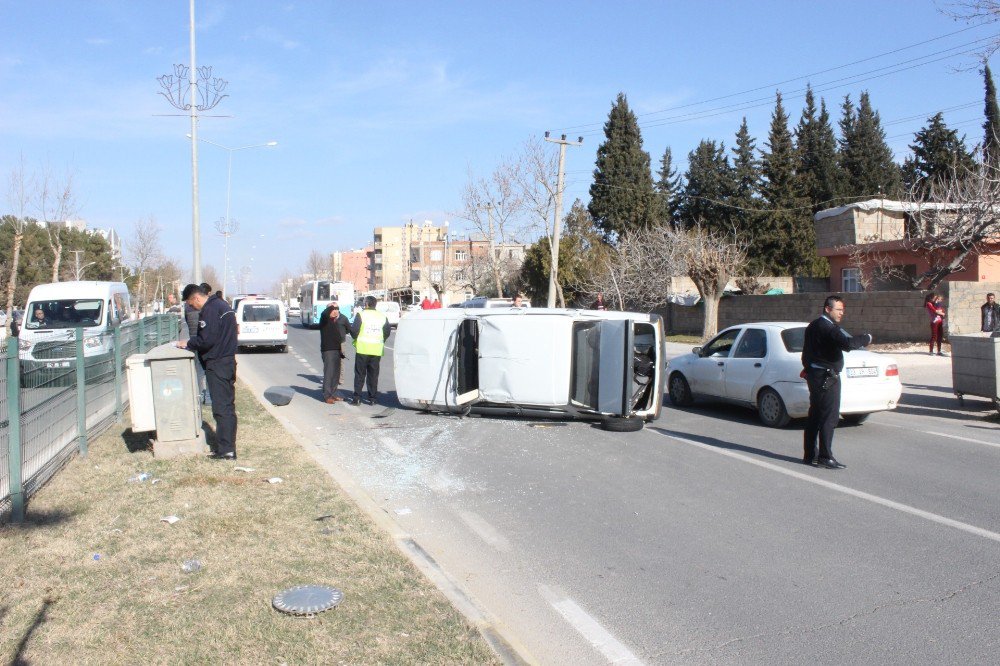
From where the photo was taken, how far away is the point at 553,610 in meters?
4.96

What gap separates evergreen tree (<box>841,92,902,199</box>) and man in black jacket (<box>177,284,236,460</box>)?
176ft

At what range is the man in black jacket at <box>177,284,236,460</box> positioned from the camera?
344 inches

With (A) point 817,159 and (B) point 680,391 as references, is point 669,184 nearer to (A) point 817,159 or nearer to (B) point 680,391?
(A) point 817,159

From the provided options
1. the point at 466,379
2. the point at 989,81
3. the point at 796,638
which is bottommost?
the point at 796,638

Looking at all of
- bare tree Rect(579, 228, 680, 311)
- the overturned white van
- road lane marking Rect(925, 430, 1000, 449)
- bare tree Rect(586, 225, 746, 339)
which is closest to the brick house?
bare tree Rect(586, 225, 746, 339)

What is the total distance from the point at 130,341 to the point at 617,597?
35.8ft

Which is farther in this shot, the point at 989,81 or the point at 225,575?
the point at 989,81

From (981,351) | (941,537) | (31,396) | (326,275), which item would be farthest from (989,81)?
(326,275)

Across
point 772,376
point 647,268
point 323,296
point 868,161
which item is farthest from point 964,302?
point 868,161

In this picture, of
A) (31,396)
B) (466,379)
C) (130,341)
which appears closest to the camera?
(31,396)

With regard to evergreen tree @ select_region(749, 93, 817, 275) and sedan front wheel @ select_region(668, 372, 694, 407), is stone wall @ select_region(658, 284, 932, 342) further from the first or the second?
evergreen tree @ select_region(749, 93, 817, 275)

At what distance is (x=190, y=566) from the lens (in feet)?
17.7

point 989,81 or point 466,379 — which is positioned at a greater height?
point 989,81

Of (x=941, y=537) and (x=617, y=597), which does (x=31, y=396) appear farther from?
(x=941, y=537)
